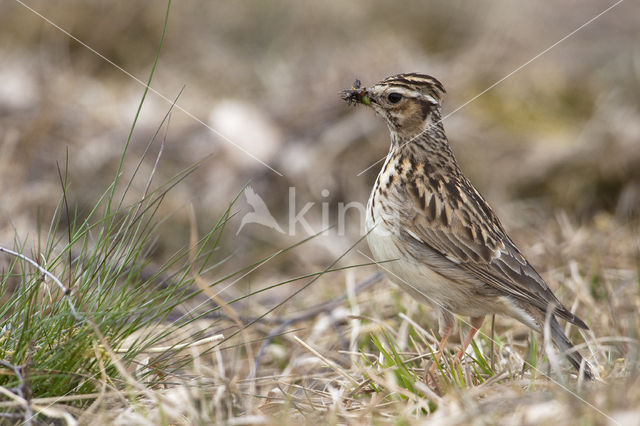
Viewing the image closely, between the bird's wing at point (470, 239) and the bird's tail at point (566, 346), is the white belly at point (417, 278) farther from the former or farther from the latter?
the bird's tail at point (566, 346)

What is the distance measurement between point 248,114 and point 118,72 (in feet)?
9.24

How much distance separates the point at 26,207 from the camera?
273 inches

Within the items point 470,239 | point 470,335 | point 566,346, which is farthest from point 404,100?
point 566,346

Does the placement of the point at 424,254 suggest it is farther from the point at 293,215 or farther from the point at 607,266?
the point at 293,215

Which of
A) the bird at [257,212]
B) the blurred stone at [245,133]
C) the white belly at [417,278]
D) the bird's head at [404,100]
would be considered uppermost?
the blurred stone at [245,133]

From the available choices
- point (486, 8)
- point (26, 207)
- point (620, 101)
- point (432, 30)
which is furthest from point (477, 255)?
point (486, 8)

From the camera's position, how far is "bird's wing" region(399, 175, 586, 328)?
169 inches

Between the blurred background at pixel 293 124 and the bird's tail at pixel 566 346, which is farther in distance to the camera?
the blurred background at pixel 293 124

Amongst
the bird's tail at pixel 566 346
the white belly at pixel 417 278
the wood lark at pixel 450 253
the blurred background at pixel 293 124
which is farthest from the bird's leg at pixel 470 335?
the blurred background at pixel 293 124

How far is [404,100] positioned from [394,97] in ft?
0.24

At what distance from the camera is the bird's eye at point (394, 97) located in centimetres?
488

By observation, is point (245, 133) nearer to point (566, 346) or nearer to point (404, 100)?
point (404, 100)

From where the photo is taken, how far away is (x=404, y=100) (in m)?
4.92

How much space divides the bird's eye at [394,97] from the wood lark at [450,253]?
98 millimetres
